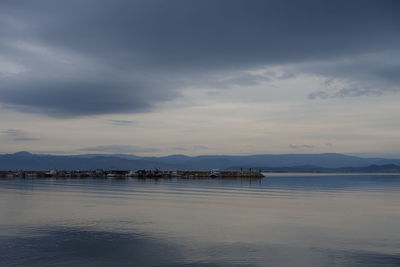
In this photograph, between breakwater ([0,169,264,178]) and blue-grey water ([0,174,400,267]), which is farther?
breakwater ([0,169,264,178])

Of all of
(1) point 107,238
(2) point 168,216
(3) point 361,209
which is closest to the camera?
(1) point 107,238

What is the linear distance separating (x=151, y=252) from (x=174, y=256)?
1631 millimetres

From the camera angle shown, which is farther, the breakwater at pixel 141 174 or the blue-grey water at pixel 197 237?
the breakwater at pixel 141 174

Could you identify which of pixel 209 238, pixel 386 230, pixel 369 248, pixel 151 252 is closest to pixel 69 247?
pixel 151 252

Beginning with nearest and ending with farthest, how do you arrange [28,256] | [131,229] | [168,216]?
[28,256]
[131,229]
[168,216]

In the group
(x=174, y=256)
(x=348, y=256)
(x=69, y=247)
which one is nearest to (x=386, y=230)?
(x=348, y=256)

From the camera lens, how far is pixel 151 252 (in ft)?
72.2

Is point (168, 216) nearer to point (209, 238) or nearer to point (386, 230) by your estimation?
point (209, 238)

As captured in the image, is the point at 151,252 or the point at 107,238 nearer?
the point at 151,252

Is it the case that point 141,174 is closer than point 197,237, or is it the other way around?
point 197,237

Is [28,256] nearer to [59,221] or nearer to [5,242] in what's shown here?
[5,242]

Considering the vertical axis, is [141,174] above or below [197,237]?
above

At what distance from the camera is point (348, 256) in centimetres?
2162

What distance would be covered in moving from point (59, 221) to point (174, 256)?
596 inches
